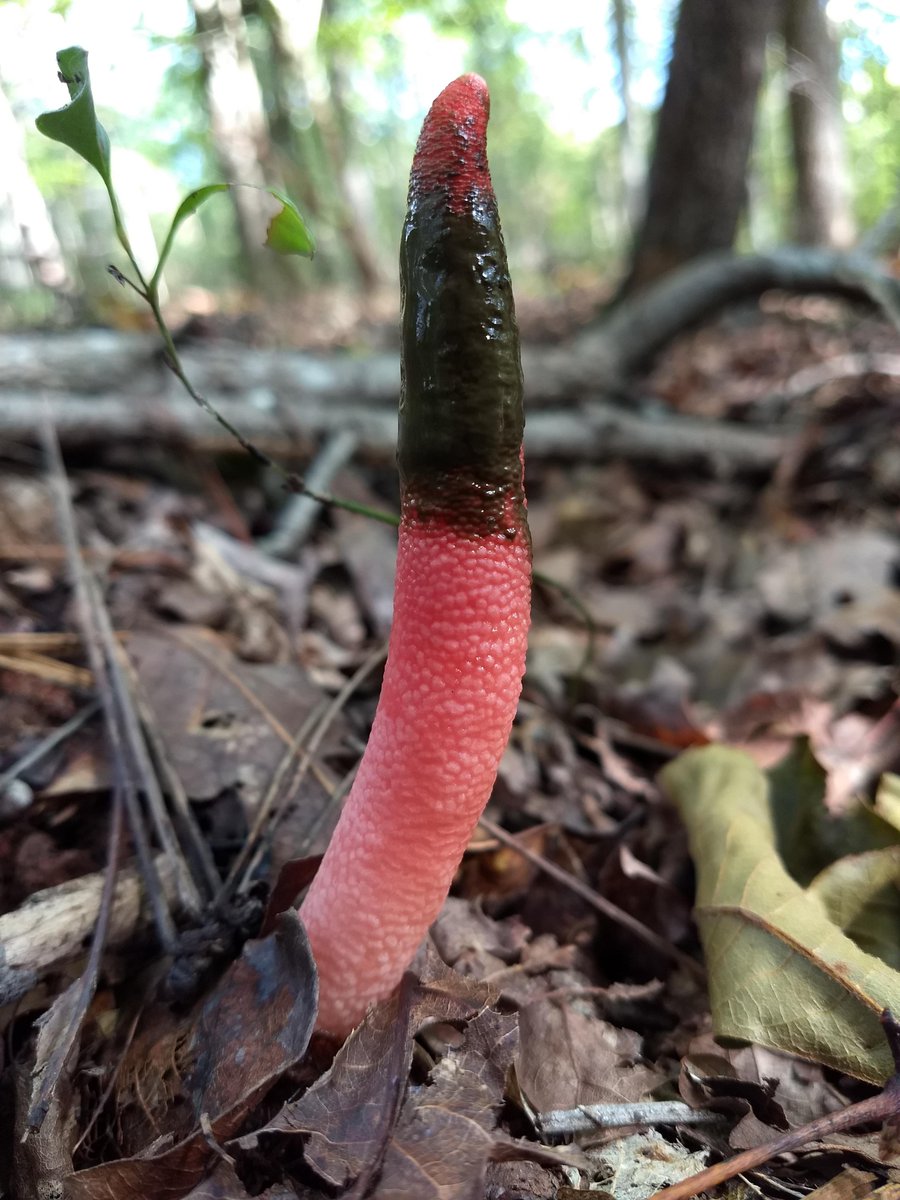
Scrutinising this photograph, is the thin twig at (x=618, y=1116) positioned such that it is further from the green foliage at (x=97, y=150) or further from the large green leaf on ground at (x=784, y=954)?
the green foliage at (x=97, y=150)

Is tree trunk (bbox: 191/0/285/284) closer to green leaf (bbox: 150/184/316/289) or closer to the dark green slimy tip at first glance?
green leaf (bbox: 150/184/316/289)

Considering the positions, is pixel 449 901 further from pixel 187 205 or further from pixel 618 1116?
pixel 187 205

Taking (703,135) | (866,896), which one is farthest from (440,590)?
(703,135)

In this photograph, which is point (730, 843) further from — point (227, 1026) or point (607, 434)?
point (607, 434)

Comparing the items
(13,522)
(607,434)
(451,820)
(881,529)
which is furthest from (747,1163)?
(607,434)

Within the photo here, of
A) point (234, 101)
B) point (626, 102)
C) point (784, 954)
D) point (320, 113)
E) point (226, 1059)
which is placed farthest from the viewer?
point (626, 102)
